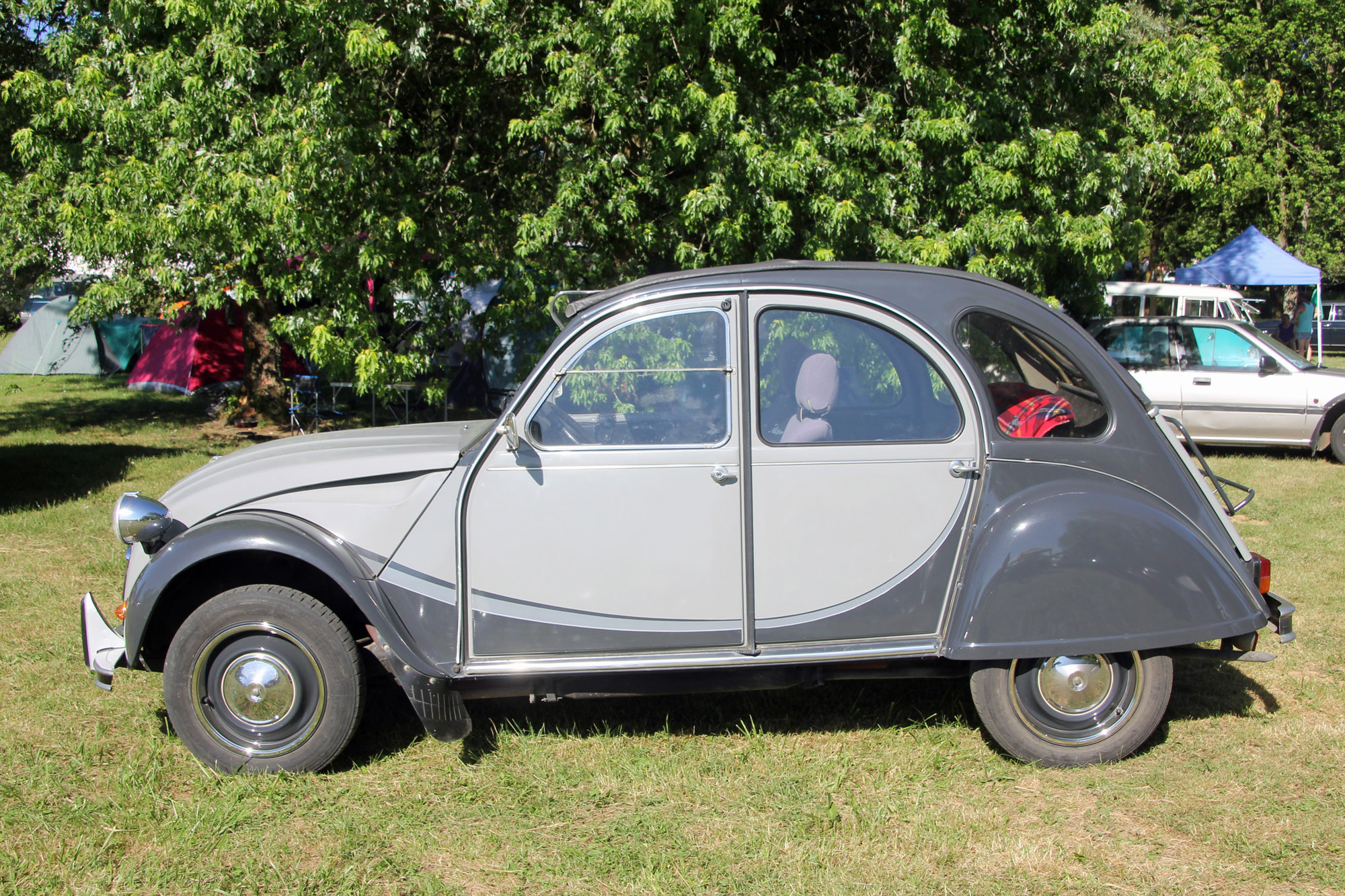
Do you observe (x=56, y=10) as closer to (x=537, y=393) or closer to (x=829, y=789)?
(x=537, y=393)

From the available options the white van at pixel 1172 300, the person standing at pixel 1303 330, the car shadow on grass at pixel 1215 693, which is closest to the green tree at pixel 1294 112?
the person standing at pixel 1303 330

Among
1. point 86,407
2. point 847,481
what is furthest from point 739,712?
point 86,407

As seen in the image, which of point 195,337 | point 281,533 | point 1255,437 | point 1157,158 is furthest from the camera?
point 195,337

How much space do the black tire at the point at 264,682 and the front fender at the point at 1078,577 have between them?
243 cm

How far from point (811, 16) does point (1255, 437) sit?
715 centimetres

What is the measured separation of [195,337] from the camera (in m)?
17.4

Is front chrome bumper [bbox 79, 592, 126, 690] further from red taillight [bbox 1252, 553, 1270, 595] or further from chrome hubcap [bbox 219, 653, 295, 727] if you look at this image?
red taillight [bbox 1252, 553, 1270, 595]

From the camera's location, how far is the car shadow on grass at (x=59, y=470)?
8992mm

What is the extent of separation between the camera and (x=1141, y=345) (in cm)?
1193

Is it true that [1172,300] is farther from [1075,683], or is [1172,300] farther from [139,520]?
[139,520]

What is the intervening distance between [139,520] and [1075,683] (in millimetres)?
3879

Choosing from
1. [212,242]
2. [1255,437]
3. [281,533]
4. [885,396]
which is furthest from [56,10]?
[1255,437]

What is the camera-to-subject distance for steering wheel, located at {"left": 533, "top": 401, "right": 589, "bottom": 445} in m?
3.71

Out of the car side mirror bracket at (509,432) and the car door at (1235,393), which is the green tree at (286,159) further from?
the car door at (1235,393)
